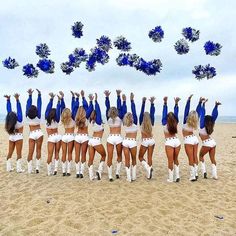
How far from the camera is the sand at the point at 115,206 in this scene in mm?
9117

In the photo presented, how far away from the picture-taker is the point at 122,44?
13.4m

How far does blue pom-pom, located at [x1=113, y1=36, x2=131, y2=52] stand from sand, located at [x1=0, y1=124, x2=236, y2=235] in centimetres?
478

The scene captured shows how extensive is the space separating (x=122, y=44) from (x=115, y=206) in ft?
20.2

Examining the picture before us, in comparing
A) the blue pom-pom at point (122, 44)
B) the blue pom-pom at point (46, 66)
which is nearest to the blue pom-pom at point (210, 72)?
the blue pom-pom at point (122, 44)

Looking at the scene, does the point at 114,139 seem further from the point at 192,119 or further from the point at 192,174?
the point at 192,174

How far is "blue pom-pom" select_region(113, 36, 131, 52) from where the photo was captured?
43.8 ft

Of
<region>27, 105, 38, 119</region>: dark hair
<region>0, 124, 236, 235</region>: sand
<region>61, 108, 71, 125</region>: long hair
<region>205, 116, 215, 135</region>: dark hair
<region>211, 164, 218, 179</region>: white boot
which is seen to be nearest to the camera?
<region>0, 124, 236, 235</region>: sand

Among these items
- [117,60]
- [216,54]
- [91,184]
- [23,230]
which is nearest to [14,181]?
[91,184]

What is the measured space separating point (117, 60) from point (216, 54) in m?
3.46

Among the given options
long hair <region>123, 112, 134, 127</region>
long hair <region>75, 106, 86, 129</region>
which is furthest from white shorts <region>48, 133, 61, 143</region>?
long hair <region>123, 112, 134, 127</region>

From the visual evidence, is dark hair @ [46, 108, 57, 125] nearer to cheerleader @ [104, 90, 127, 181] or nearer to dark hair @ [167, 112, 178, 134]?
cheerleader @ [104, 90, 127, 181]

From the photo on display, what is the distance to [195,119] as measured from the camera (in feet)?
38.9

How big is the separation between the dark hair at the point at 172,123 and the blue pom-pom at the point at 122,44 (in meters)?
3.27

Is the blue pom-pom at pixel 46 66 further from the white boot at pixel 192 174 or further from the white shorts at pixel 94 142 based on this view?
the white boot at pixel 192 174
